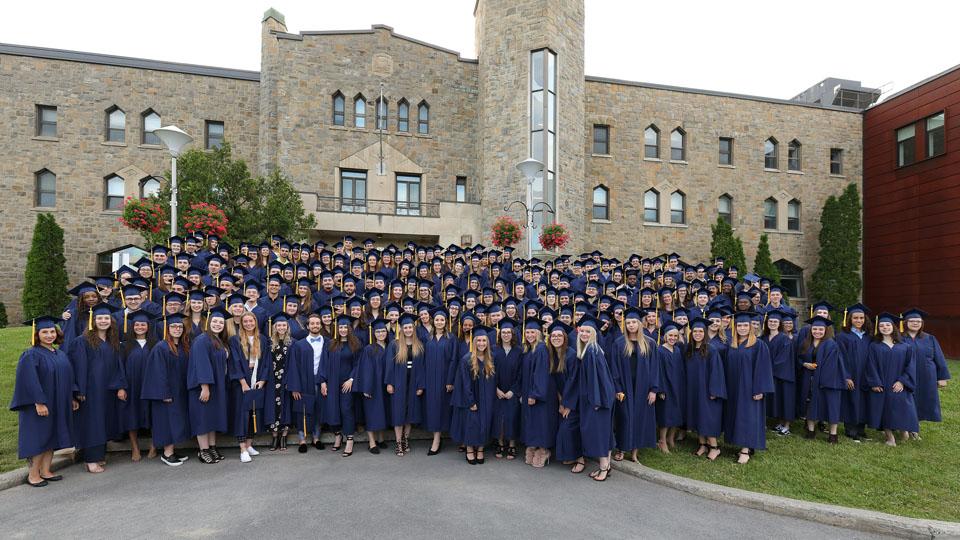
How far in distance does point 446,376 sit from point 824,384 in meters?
5.74

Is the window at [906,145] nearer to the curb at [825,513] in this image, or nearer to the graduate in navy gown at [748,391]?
the graduate in navy gown at [748,391]

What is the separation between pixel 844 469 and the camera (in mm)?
6613

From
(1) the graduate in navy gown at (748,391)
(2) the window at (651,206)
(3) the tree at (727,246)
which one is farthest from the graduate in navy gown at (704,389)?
(2) the window at (651,206)

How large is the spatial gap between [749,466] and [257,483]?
20.0 feet

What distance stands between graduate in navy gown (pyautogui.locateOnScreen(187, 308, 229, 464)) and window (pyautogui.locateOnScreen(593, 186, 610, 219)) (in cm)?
2221

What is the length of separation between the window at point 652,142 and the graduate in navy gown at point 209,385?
24872 mm

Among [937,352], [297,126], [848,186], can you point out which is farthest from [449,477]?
[848,186]

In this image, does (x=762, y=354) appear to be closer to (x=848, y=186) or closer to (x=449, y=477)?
(x=449, y=477)

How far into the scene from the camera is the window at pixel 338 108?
24359 mm

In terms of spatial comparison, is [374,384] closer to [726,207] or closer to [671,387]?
[671,387]

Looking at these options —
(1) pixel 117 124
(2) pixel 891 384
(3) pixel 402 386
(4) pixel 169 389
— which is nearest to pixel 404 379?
(3) pixel 402 386

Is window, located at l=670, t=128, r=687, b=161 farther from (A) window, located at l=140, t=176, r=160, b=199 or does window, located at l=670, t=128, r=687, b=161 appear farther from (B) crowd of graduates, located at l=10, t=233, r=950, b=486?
(A) window, located at l=140, t=176, r=160, b=199

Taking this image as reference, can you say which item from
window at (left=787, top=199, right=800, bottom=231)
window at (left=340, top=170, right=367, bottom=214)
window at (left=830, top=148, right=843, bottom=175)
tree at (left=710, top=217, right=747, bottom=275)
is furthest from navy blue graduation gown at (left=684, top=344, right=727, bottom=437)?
window at (left=830, top=148, right=843, bottom=175)

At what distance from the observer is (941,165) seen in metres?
22.1
